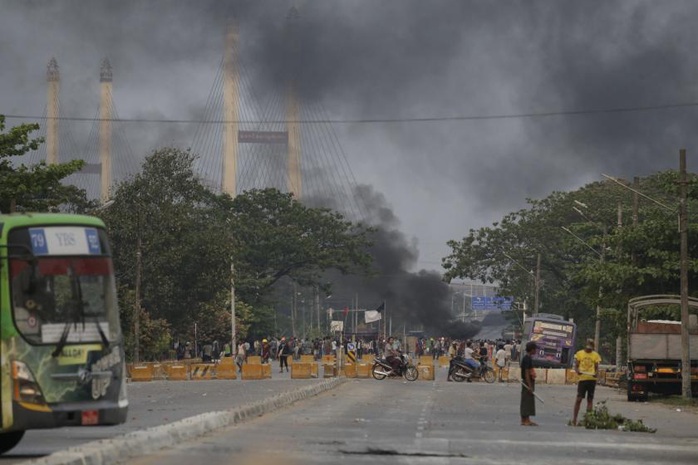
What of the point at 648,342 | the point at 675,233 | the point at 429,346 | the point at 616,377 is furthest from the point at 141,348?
the point at 429,346

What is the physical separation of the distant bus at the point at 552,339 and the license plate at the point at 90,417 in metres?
63.1

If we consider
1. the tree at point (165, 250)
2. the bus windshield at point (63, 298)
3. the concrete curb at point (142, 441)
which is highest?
the tree at point (165, 250)

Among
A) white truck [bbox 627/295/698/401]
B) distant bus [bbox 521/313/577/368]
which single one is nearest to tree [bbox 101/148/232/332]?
distant bus [bbox 521/313/577/368]

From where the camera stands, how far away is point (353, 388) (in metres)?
50.5

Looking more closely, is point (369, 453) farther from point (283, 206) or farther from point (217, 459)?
point (283, 206)

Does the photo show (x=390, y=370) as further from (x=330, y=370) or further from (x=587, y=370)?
(x=587, y=370)

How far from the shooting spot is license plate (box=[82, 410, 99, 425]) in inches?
732

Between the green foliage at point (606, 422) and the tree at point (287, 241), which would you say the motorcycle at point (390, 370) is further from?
the tree at point (287, 241)

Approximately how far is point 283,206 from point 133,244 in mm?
39732

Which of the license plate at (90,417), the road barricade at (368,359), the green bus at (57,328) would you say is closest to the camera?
the green bus at (57,328)

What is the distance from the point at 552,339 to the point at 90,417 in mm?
64188

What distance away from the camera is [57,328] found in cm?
1855

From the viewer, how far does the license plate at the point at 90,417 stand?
18594 millimetres

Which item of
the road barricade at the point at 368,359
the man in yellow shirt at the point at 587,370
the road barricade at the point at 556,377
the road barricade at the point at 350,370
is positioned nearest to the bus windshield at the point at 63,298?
the man in yellow shirt at the point at 587,370
